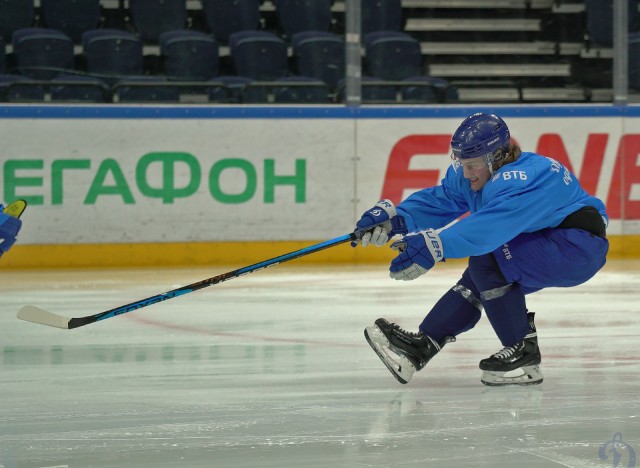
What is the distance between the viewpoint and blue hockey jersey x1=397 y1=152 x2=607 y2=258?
3205 millimetres

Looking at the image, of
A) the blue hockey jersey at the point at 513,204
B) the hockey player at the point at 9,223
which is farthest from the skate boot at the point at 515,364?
the hockey player at the point at 9,223

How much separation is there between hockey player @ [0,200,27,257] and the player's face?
1624 mm

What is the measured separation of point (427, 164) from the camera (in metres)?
7.54

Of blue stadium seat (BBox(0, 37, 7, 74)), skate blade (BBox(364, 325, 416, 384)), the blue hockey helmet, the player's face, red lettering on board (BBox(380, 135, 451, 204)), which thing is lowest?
skate blade (BBox(364, 325, 416, 384))

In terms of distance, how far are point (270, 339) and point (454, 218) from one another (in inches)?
39.9

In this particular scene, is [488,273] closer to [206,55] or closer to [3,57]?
[206,55]

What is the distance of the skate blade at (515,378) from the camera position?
138 inches

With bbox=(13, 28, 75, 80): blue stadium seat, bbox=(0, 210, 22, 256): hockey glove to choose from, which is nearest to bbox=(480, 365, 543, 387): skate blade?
bbox=(0, 210, 22, 256): hockey glove

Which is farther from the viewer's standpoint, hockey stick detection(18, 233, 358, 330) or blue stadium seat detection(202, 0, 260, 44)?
blue stadium seat detection(202, 0, 260, 44)

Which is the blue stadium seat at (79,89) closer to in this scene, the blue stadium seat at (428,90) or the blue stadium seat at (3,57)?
the blue stadium seat at (3,57)

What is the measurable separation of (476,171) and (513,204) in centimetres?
23

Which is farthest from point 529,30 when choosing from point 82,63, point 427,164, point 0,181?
point 0,181

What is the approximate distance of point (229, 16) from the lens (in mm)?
7816

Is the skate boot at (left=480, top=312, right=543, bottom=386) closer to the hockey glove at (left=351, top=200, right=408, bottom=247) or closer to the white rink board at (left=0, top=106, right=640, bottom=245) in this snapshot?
the hockey glove at (left=351, top=200, right=408, bottom=247)
